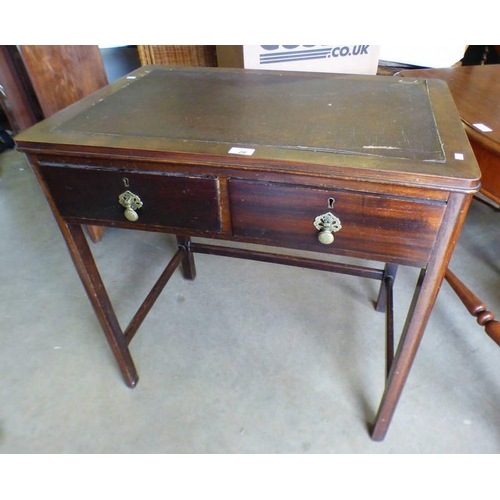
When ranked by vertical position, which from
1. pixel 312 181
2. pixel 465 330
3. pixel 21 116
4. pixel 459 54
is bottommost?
pixel 465 330

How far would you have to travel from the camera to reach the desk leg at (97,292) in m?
0.95

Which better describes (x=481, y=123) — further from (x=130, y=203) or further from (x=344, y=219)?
(x=130, y=203)

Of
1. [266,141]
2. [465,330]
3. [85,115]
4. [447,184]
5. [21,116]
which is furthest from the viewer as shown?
[21,116]

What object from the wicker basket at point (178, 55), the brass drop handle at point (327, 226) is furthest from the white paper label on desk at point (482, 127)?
the wicker basket at point (178, 55)

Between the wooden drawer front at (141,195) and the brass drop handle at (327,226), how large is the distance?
20 cm

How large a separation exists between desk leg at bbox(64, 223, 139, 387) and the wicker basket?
51.5 inches

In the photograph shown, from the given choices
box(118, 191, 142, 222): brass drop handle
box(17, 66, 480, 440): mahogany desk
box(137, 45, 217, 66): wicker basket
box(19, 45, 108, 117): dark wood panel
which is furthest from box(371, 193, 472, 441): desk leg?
box(137, 45, 217, 66): wicker basket

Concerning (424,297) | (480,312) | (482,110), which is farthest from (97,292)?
(482,110)

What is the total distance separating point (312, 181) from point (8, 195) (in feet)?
7.54

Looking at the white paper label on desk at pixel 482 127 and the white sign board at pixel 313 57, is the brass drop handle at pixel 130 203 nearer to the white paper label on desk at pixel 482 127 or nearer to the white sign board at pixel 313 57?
the white paper label on desk at pixel 482 127

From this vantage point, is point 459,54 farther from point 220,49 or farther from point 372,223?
point 372,223

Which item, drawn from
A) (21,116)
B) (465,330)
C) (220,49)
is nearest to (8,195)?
(21,116)

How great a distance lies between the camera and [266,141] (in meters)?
0.75

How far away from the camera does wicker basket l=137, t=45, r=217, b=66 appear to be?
77.8 inches
